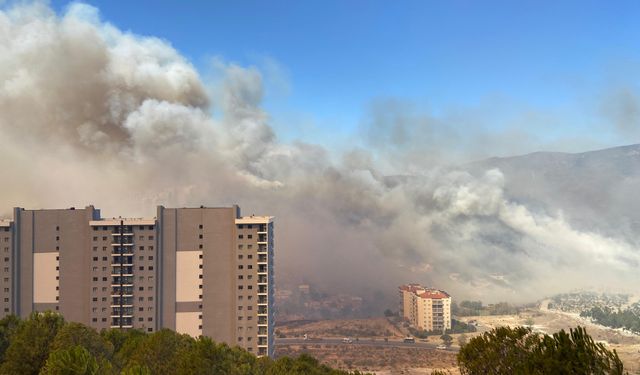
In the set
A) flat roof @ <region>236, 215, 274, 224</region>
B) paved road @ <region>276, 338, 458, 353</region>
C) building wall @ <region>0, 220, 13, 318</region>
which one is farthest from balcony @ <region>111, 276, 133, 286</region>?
paved road @ <region>276, 338, 458, 353</region>

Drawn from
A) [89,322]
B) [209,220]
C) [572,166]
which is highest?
[572,166]

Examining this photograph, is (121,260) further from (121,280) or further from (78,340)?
(78,340)

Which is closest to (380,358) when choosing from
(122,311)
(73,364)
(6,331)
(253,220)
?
(253,220)

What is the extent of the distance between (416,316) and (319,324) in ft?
27.6

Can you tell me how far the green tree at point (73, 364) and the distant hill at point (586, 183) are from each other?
72748 mm

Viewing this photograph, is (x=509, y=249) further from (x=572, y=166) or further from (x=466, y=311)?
(x=572, y=166)

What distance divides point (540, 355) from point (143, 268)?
22317 millimetres

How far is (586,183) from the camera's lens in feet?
265

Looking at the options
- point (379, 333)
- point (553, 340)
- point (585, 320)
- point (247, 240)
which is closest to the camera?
point (553, 340)

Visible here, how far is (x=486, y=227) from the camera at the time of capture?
215 ft

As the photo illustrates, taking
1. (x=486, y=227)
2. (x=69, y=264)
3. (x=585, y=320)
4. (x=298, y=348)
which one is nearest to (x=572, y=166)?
(x=486, y=227)

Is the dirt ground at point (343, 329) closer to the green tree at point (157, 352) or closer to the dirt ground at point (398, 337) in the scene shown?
the dirt ground at point (398, 337)

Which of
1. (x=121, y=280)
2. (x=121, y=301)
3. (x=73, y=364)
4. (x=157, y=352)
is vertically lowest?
(x=121, y=301)

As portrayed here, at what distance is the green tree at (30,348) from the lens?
11.0m
